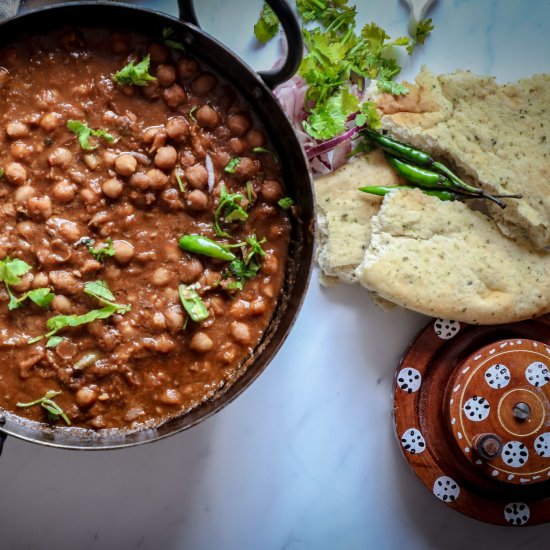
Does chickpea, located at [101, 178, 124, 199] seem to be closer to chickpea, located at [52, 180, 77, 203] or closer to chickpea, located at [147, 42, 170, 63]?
chickpea, located at [52, 180, 77, 203]

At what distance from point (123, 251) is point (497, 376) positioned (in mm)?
2032

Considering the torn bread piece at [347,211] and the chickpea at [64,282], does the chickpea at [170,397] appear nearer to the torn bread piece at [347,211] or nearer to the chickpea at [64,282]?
the chickpea at [64,282]

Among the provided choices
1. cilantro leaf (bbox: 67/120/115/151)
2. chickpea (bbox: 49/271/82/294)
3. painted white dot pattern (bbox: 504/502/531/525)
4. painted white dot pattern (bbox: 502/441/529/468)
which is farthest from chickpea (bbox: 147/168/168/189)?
painted white dot pattern (bbox: 504/502/531/525)

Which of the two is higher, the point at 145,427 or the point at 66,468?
the point at 145,427

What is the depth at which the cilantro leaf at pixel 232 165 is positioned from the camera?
10.9 ft

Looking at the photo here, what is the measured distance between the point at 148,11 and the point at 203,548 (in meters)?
2.84

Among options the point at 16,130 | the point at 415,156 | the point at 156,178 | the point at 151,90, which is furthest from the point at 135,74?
the point at 415,156

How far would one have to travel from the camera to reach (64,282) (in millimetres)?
3180

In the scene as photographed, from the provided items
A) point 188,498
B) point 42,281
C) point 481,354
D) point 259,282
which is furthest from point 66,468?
point 481,354

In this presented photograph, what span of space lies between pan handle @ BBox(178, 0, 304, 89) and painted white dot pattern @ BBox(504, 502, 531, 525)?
2619 millimetres

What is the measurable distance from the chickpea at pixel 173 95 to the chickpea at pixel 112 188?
1.48ft

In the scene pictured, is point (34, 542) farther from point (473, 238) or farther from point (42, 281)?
point (473, 238)

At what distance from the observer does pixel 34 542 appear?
383 cm

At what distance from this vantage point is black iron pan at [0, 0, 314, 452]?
3.14 meters
